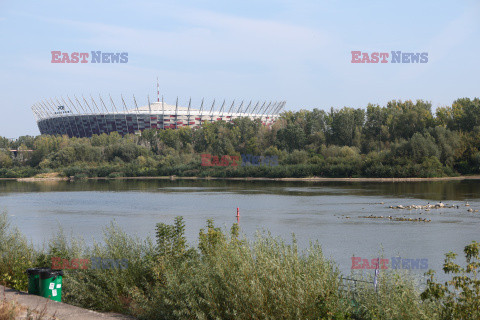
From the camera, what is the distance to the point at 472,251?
21.6 ft

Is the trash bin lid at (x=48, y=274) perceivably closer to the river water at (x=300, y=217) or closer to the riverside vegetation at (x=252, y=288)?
the riverside vegetation at (x=252, y=288)

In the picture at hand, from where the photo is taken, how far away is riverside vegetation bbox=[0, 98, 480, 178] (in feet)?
216

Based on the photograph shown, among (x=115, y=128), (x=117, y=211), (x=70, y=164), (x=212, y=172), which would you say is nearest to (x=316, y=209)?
(x=117, y=211)

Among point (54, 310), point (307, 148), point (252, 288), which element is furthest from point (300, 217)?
point (307, 148)

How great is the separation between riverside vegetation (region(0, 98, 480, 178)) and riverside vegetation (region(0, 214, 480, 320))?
5797 cm

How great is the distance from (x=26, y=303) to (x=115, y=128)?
109m

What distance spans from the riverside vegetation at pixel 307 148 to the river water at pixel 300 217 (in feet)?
50.9

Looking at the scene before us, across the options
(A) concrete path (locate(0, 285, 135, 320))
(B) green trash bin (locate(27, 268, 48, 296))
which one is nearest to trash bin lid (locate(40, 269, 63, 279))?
(B) green trash bin (locate(27, 268, 48, 296))

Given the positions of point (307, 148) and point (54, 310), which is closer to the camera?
point (54, 310)

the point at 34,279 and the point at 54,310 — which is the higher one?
the point at 34,279

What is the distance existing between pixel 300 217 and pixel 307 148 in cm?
5289

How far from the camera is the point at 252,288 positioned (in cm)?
675
